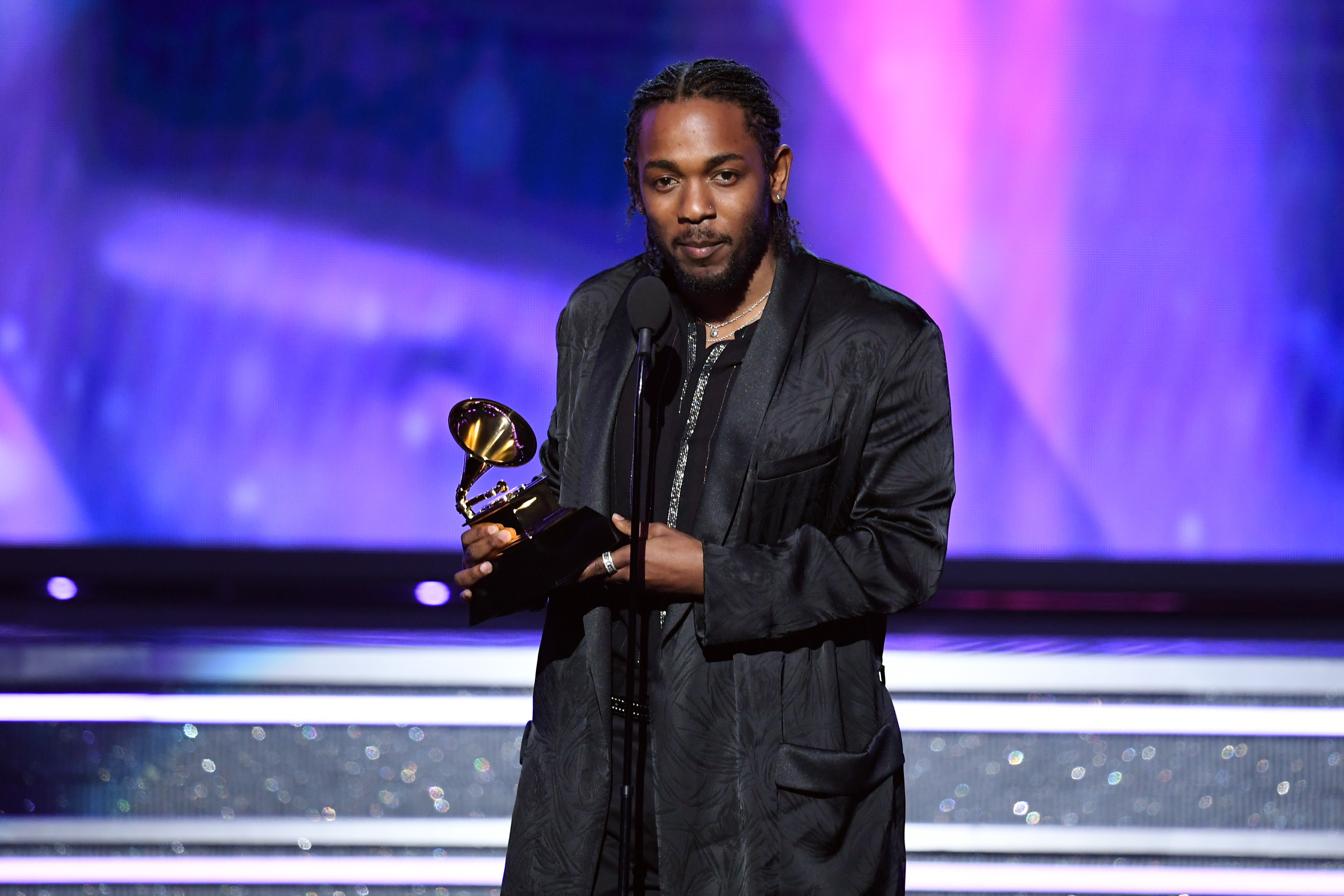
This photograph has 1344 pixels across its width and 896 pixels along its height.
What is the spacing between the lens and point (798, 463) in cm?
136

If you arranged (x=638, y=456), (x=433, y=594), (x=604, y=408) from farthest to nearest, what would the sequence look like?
(x=433, y=594) < (x=604, y=408) < (x=638, y=456)

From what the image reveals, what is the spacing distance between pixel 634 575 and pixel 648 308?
270 mm

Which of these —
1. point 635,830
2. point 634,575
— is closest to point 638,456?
point 634,575

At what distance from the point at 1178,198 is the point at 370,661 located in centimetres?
208

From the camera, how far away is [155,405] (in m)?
2.88

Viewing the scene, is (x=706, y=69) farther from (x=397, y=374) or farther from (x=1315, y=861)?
(x=1315, y=861)

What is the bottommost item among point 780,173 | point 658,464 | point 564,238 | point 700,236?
point 658,464

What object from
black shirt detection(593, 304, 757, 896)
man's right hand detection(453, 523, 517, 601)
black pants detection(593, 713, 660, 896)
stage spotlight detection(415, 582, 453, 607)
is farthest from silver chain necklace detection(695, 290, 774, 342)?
stage spotlight detection(415, 582, 453, 607)

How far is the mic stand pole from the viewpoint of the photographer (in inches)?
48.2

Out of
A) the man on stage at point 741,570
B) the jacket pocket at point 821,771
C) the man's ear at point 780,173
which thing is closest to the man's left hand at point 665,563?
the man on stage at point 741,570

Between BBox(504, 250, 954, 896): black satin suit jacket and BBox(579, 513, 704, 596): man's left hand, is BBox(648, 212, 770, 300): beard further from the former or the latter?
BBox(579, 513, 704, 596): man's left hand

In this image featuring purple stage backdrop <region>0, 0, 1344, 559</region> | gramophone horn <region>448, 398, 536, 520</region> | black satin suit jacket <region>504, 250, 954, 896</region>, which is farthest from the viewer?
purple stage backdrop <region>0, 0, 1344, 559</region>

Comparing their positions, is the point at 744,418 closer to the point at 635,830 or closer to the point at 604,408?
the point at 604,408

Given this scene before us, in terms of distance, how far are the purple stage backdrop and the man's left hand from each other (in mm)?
1573
